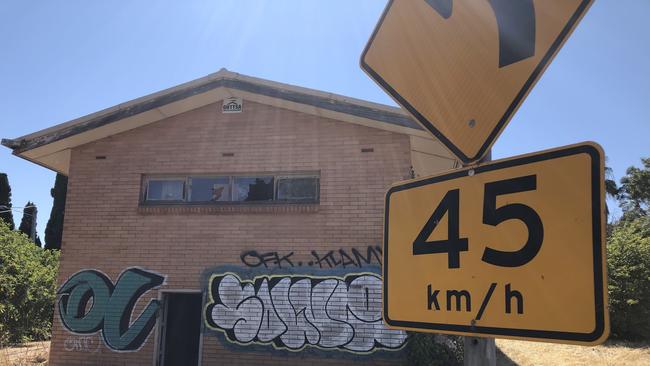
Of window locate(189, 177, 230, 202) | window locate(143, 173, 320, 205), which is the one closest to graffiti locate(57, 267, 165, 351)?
window locate(143, 173, 320, 205)

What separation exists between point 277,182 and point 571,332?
8.82m

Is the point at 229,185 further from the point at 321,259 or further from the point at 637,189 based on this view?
the point at 637,189

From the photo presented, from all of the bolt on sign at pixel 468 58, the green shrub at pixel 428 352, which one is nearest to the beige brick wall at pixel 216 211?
the green shrub at pixel 428 352

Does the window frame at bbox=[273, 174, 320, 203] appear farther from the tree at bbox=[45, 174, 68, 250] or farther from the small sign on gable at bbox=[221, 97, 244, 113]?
the tree at bbox=[45, 174, 68, 250]

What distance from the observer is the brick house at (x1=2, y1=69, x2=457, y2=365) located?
923 cm

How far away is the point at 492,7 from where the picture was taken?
1777mm

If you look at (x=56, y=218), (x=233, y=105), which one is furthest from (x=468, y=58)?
(x=56, y=218)

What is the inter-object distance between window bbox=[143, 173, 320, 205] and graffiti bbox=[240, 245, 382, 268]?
3.51 feet

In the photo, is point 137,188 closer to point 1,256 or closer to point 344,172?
point 344,172

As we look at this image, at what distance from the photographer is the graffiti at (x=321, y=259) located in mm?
9211

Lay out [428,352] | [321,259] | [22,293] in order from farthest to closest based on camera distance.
Answer: [22,293] < [321,259] < [428,352]

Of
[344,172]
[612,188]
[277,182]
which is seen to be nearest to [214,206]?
[277,182]

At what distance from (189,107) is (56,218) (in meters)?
22.4

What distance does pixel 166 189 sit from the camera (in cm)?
1050
